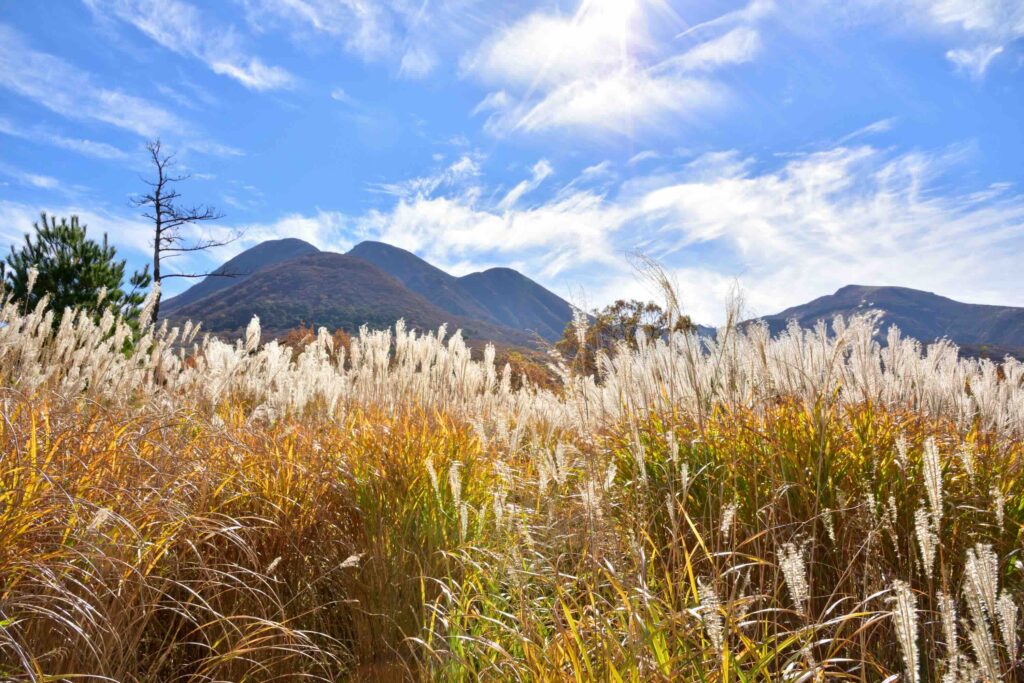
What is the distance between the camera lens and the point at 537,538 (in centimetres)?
337

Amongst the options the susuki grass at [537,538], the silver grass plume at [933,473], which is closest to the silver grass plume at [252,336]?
the susuki grass at [537,538]

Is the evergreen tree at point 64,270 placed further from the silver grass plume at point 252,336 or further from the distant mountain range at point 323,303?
the distant mountain range at point 323,303

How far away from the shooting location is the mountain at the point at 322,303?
252 feet

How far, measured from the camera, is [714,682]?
1607 mm

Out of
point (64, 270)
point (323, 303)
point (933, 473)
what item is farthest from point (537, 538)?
point (323, 303)

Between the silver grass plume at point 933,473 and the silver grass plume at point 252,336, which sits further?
the silver grass plume at point 252,336

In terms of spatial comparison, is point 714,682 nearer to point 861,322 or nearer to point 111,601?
point 111,601

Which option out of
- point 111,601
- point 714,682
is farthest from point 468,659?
point 111,601

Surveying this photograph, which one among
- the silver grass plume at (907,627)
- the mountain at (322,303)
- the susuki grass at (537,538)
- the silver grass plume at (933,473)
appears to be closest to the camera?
the silver grass plume at (907,627)

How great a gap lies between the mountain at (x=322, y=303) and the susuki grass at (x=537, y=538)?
211 feet

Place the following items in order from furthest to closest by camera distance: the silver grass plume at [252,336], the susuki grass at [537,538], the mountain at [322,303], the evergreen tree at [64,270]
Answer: the mountain at [322,303] < the evergreen tree at [64,270] < the silver grass plume at [252,336] < the susuki grass at [537,538]

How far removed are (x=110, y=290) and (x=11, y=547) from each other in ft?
46.8

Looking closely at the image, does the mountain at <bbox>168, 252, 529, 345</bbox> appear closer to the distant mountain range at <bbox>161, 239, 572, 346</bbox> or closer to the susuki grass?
the distant mountain range at <bbox>161, 239, 572, 346</bbox>

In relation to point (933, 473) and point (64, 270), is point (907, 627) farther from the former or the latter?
point (64, 270)
